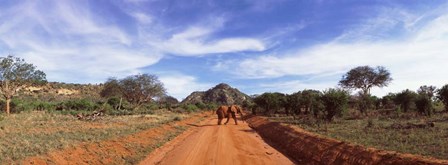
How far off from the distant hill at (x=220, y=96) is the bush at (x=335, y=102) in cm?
10763

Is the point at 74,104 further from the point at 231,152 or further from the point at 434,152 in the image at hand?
the point at 434,152

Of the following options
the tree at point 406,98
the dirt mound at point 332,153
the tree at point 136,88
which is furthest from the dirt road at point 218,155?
the tree at point 136,88

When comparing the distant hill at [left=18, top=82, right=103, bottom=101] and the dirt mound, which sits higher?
the distant hill at [left=18, top=82, right=103, bottom=101]

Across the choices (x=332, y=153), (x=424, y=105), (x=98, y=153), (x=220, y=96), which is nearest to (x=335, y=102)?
(x=424, y=105)

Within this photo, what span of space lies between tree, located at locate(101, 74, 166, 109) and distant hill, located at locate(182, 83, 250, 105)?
202ft

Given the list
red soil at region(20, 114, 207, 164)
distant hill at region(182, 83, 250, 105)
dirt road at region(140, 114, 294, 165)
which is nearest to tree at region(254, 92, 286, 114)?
dirt road at region(140, 114, 294, 165)

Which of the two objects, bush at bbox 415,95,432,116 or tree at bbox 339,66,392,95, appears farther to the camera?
tree at bbox 339,66,392,95

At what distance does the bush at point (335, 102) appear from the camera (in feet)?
105

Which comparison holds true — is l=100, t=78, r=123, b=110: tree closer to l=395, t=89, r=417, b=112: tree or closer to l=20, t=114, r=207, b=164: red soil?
l=395, t=89, r=417, b=112: tree

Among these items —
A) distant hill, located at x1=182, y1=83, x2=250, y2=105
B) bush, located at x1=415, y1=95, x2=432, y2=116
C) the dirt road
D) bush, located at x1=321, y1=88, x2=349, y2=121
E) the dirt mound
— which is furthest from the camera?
distant hill, located at x1=182, y1=83, x2=250, y2=105

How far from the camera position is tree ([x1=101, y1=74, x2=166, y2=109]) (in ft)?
258

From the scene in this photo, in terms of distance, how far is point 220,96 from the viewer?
147375 mm

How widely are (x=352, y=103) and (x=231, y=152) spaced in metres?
41.8

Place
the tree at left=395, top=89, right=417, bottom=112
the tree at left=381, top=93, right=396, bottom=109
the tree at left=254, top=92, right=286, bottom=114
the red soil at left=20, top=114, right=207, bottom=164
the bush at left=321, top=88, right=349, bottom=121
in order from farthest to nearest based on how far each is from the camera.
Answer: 1. the tree at left=254, top=92, right=286, bottom=114
2. the tree at left=381, top=93, right=396, bottom=109
3. the tree at left=395, top=89, right=417, bottom=112
4. the bush at left=321, top=88, right=349, bottom=121
5. the red soil at left=20, top=114, right=207, bottom=164
